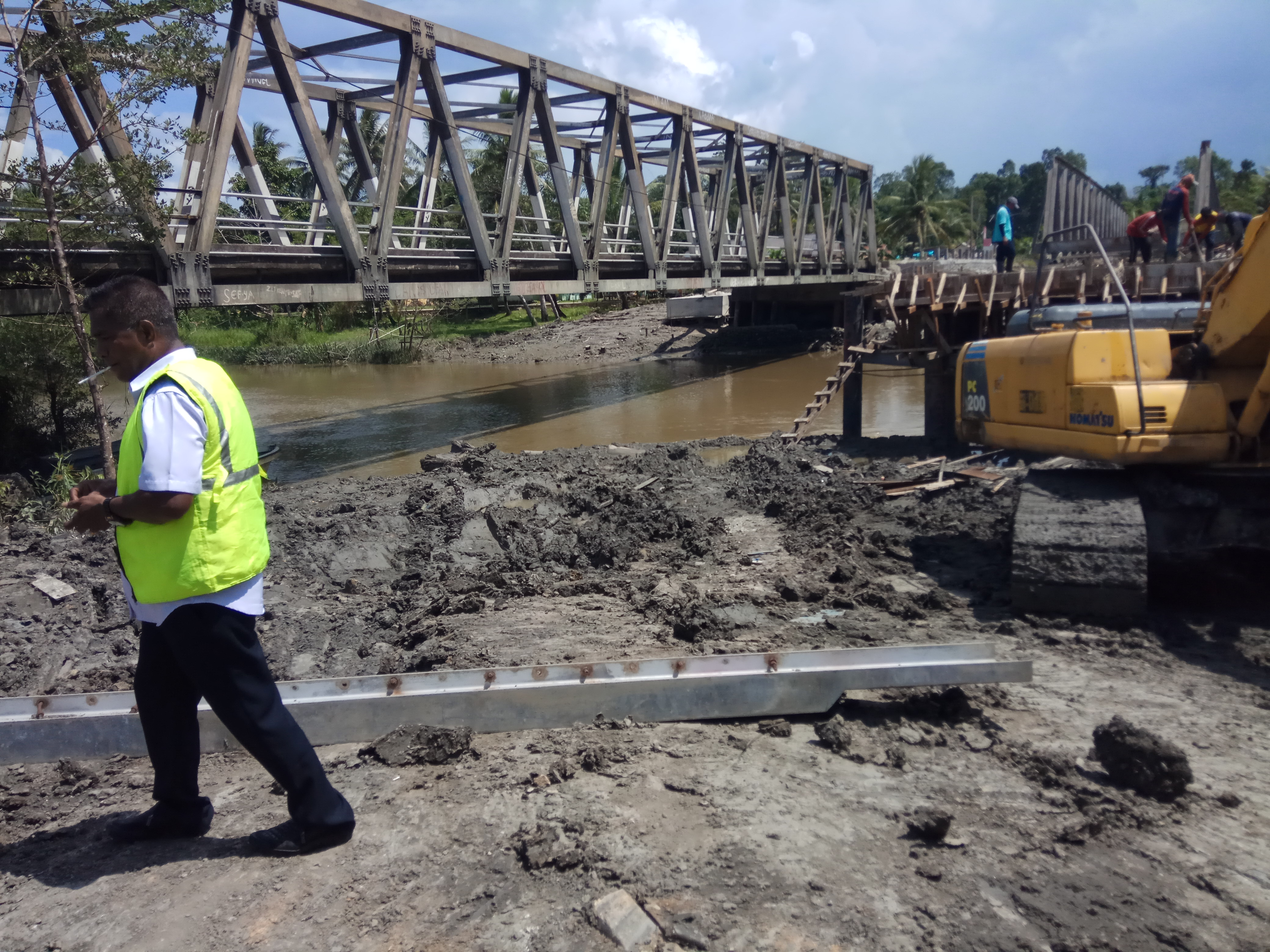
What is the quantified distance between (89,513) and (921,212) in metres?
54.8

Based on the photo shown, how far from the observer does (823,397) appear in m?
12.9

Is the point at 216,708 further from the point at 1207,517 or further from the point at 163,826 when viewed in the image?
the point at 1207,517

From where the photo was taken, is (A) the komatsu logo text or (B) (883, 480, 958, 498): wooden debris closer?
(A) the komatsu logo text

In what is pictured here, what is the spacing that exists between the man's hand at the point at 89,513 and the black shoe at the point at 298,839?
111 centimetres

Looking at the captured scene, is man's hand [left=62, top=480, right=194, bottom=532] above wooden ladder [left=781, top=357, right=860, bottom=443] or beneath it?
above

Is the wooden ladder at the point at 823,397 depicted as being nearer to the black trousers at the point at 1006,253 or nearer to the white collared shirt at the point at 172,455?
the black trousers at the point at 1006,253

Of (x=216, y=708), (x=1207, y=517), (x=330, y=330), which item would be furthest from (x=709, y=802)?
(x=330, y=330)

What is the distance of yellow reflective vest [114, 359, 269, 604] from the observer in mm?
2570

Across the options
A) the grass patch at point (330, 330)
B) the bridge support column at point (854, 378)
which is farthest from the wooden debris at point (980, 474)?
the grass patch at point (330, 330)

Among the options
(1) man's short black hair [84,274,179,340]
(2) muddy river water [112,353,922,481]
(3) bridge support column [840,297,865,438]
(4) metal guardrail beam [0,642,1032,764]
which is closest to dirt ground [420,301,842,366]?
(2) muddy river water [112,353,922,481]

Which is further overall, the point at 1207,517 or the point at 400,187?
the point at 400,187

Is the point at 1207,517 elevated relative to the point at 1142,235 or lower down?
lower down

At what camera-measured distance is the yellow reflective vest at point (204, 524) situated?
2.57 meters

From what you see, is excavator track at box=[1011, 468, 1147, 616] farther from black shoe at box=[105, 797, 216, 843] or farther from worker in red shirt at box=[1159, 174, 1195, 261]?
worker in red shirt at box=[1159, 174, 1195, 261]
